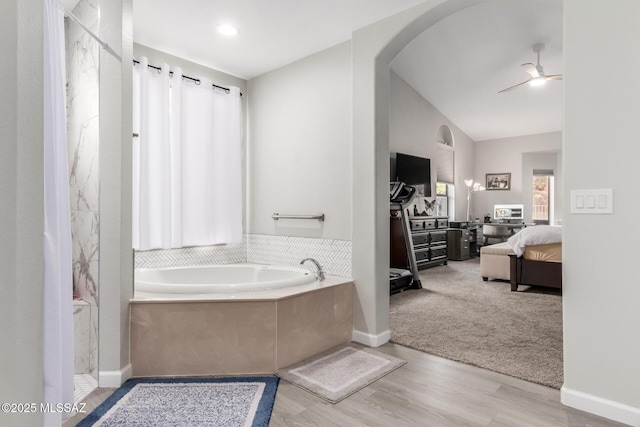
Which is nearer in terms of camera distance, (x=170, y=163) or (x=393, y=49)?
(x=393, y=49)

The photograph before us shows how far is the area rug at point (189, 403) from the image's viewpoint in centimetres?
179

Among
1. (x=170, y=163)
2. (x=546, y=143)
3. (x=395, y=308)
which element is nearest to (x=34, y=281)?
(x=170, y=163)

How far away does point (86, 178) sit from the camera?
2.25 metres

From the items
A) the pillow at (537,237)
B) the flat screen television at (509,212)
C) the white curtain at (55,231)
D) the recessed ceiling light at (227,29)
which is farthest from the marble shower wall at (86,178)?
the flat screen television at (509,212)

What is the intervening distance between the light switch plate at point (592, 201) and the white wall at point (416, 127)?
398 centimetres

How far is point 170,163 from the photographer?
3.29 m

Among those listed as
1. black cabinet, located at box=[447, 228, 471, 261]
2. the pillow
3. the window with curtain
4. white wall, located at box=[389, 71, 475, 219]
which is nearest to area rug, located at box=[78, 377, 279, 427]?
the pillow

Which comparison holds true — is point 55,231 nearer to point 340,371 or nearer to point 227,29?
point 340,371

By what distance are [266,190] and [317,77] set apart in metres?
1.24

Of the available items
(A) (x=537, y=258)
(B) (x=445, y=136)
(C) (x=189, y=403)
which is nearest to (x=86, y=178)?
(C) (x=189, y=403)

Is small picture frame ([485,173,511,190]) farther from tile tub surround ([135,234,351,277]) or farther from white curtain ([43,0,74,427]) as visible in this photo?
white curtain ([43,0,74,427])

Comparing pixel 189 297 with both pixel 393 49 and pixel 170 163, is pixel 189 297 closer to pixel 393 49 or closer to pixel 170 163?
pixel 170 163

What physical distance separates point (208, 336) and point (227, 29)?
2.31 meters

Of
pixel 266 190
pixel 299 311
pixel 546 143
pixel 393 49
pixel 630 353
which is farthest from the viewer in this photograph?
pixel 546 143
